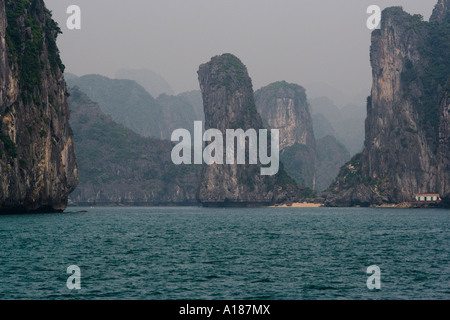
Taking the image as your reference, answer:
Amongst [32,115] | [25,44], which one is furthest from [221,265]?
[25,44]

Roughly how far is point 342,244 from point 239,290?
1343 inches

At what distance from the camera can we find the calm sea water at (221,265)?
1721 inches

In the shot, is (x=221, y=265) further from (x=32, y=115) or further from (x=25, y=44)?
(x=25, y=44)

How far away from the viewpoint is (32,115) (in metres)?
125

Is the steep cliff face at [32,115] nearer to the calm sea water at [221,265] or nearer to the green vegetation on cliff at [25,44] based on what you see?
the green vegetation on cliff at [25,44]

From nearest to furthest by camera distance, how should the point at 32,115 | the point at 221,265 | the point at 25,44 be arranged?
the point at 221,265, the point at 32,115, the point at 25,44

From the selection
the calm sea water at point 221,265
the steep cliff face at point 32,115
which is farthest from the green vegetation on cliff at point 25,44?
the calm sea water at point 221,265

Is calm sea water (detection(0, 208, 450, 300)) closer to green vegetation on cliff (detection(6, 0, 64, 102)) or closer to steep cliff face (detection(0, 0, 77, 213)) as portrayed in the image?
steep cliff face (detection(0, 0, 77, 213))

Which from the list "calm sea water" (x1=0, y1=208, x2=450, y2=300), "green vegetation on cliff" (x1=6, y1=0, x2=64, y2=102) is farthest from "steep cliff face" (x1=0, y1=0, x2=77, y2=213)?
"calm sea water" (x1=0, y1=208, x2=450, y2=300)

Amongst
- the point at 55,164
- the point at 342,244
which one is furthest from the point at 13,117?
the point at 342,244

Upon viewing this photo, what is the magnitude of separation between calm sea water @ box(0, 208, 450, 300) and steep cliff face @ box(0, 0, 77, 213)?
2399 centimetres

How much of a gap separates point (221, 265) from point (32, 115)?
77.2 m

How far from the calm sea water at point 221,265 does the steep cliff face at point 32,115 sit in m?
24.0
